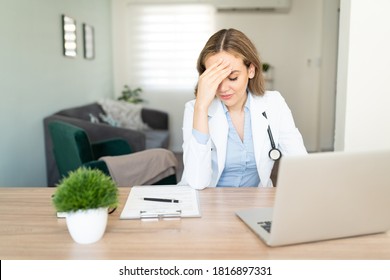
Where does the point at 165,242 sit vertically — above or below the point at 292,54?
below

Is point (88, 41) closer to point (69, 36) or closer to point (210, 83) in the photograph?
point (69, 36)

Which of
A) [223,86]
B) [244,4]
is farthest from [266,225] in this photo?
[244,4]

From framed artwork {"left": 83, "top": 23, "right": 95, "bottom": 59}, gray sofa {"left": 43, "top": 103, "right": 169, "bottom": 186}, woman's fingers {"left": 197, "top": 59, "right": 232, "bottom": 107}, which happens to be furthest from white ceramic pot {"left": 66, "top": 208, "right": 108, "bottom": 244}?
framed artwork {"left": 83, "top": 23, "right": 95, "bottom": 59}

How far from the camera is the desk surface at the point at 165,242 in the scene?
886mm

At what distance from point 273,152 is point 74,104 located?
3.34 meters

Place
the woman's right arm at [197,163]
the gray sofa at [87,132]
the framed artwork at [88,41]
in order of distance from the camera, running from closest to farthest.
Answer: the woman's right arm at [197,163], the gray sofa at [87,132], the framed artwork at [88,41]

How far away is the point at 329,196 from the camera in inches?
34.4

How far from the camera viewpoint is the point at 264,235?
0.96m

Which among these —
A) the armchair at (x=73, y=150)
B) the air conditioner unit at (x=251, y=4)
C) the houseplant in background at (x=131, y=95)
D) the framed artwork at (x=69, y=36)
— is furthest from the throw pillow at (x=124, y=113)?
the armchair at (x=73, y=150)

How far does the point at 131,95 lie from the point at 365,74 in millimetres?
4720

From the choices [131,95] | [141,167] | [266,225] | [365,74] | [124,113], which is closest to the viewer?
[266,225]

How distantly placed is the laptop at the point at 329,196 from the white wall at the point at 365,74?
1.10 meters

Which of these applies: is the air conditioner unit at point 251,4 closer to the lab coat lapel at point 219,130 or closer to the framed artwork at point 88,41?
the framed artwork at point 88,41
